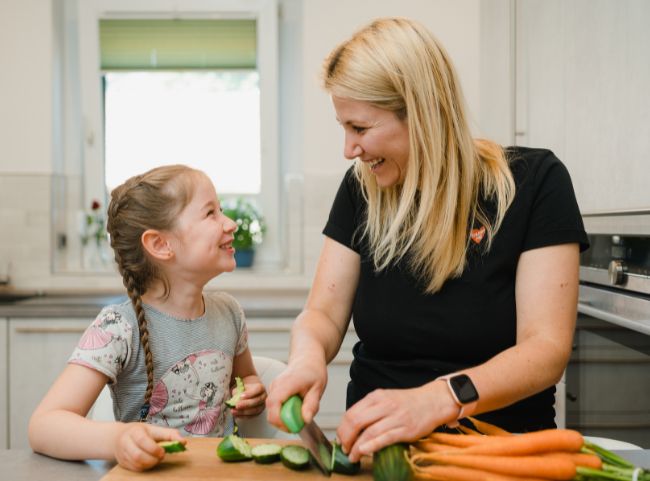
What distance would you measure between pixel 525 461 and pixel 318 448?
27 cm

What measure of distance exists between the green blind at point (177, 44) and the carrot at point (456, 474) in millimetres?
2878

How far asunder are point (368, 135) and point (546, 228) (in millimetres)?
347

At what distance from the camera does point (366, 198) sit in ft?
4.94

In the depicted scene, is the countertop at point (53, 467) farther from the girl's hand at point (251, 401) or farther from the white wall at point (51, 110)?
the white wall at point (51, 110)

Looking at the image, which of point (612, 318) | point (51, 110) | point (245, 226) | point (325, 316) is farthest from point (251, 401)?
point (51, 110)

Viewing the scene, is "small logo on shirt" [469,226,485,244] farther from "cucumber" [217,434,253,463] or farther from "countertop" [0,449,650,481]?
"cucumber" [217,434,253,463]

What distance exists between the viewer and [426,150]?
4.47 ft

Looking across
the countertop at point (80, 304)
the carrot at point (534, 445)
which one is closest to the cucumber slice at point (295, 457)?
the carrot at point (534, 445)

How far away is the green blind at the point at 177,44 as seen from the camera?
11.6 ft

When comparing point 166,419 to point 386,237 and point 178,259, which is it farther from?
point 386,237

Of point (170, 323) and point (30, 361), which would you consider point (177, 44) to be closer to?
point (30, 361)

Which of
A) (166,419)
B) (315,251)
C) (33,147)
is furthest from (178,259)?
(33,147)

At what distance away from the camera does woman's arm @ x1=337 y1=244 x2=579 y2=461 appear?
98 centimetres

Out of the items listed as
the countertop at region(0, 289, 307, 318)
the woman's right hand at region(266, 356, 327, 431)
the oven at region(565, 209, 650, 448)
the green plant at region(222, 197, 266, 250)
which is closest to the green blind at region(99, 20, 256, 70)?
the green plant at region(222, 197, 266, 250)
